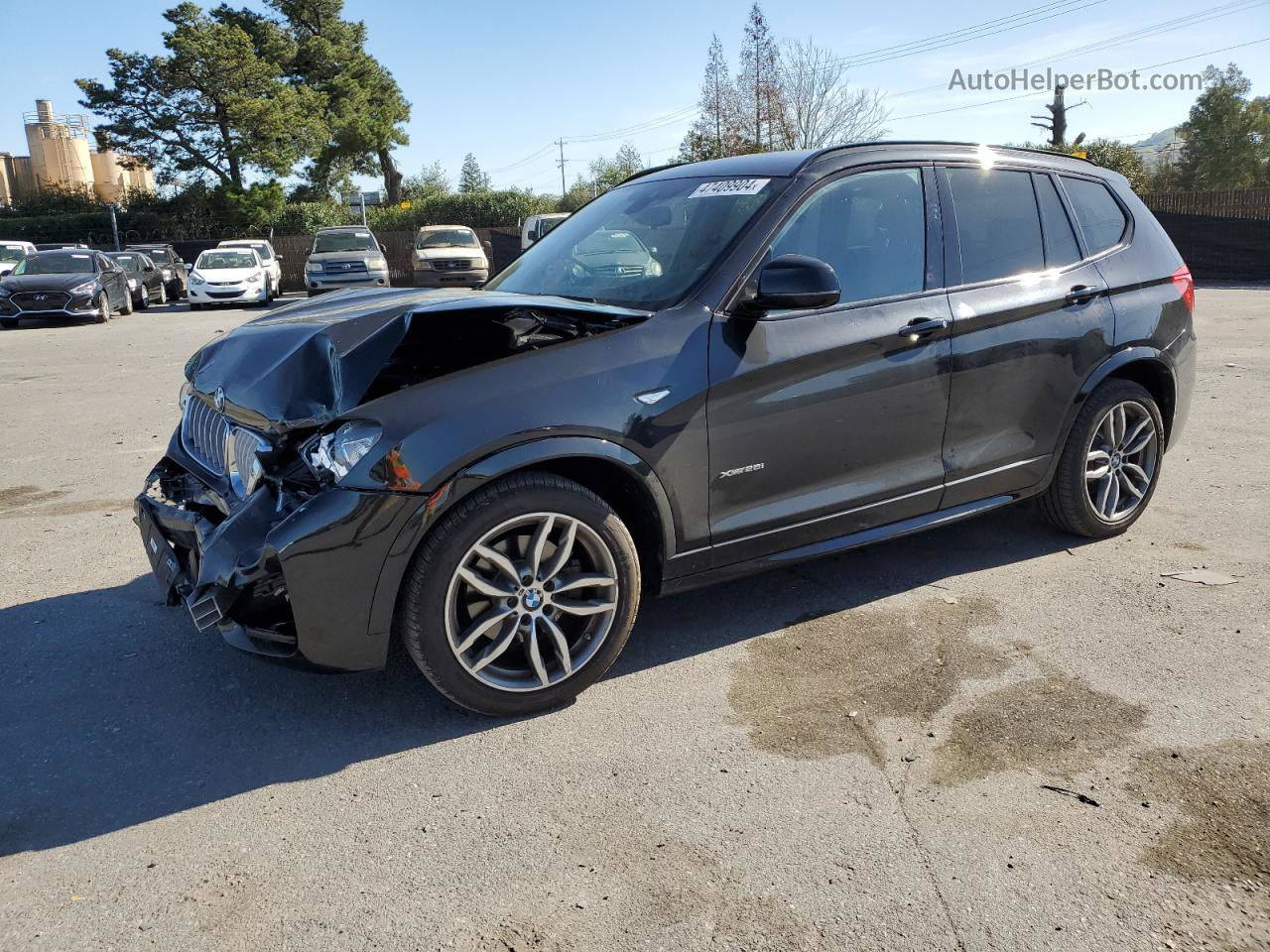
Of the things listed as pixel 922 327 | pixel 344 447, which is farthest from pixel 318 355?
pixel 922 327

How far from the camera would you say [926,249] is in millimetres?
4195

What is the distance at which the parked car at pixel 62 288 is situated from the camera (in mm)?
19312

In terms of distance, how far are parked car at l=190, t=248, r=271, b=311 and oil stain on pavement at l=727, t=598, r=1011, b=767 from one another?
2323cm

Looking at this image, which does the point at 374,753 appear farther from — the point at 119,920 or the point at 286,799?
the point at 119,920

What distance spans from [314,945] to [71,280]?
20.9 meters

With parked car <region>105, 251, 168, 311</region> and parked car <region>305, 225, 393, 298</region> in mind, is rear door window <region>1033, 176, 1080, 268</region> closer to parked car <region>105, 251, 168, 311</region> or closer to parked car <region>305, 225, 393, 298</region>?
parked car <region>305, 225, 393, 298</region>

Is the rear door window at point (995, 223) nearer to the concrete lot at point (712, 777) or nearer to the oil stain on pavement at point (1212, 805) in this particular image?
the concrete lot at point (712, 777)

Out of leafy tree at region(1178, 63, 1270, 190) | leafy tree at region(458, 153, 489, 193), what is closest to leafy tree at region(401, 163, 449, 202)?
leafy tree at region(458, 153, 489, 193)

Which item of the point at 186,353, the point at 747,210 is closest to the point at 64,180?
the point at 186,353

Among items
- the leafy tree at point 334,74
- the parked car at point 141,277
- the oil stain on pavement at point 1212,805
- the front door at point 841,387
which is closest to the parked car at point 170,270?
the parked car at point 141,277

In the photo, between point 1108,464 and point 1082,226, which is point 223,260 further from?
point 1108,464

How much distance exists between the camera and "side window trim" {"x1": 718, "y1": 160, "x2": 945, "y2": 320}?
3703 millimetres

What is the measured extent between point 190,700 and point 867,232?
312 centimetres

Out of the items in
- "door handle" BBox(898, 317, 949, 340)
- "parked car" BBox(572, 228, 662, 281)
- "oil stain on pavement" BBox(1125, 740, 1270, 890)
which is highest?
"parked car" BBox(572, 228, 662, 281)
